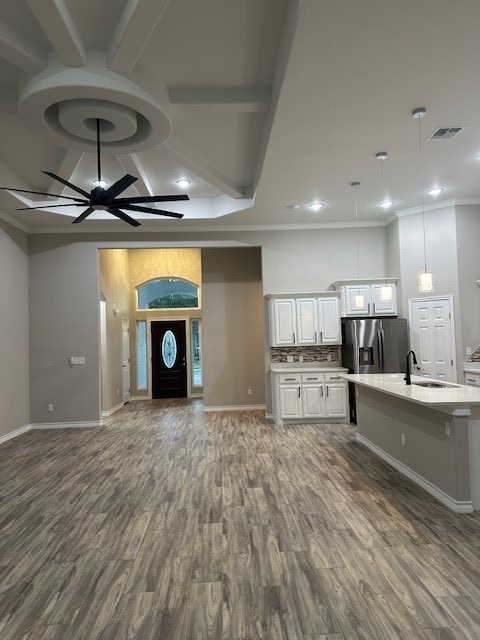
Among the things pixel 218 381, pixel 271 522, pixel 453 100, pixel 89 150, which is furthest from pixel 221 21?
pixel 218 381

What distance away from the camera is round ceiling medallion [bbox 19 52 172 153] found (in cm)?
336

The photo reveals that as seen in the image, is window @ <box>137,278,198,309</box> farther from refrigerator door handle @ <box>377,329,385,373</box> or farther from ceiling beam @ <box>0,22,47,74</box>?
ceiling beam @ <box>0,22,47,74</box>

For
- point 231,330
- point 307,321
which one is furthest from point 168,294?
point 307,321

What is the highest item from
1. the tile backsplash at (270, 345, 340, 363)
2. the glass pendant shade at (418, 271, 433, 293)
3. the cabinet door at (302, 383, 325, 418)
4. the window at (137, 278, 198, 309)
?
the window at (137, 278, 198, 309)

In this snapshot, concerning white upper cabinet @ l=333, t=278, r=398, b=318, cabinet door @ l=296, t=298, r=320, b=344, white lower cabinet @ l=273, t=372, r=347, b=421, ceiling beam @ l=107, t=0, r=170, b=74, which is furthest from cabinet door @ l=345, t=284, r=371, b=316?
ceiling beam @ l=107, t=0, r=170, b=74

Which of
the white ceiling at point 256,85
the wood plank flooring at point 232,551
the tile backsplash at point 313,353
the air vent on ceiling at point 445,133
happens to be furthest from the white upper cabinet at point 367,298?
the air vent on ceiling at point 445,133

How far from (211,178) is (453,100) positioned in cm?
304

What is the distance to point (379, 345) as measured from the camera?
288 inches

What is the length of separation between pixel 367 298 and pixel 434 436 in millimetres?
4150

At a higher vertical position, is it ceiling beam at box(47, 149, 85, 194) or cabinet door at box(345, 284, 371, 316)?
ceiling beam at box(47, 149, 85, 194)

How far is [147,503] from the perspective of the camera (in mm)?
4035

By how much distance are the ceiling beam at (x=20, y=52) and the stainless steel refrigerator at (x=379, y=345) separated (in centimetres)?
564

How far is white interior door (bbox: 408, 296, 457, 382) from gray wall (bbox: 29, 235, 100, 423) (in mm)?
5498

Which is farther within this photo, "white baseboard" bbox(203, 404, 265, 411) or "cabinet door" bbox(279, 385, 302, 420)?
"white baseboard" bbox(203, 404, 265, 411)
